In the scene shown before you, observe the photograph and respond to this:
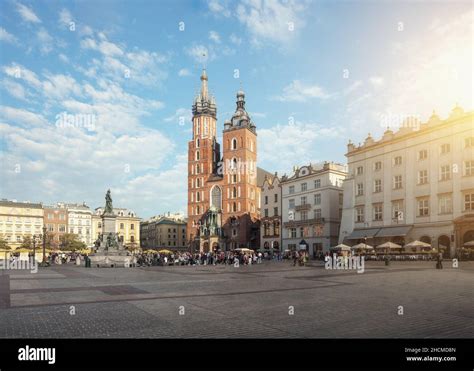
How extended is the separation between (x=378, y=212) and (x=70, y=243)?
77830 millimetres

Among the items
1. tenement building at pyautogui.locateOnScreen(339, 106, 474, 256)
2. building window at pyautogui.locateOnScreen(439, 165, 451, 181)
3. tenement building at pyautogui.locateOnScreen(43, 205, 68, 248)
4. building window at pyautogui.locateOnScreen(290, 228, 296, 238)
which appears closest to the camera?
tenement building at pyautogui.locateOnScreen(339, 106, 474, 256)

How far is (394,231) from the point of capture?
4966cm

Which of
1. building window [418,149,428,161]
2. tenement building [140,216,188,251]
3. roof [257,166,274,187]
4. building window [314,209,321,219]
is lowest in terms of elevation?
tenement building [140,216,188,251]

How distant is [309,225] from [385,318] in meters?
60.1

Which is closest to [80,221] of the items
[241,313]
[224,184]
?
[224,184]

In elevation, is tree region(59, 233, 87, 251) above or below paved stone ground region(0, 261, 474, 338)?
below

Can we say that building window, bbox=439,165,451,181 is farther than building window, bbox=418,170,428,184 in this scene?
No

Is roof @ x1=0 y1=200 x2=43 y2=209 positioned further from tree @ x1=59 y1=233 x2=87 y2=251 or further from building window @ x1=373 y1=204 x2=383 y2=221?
building window @ x1=373 y1=204 x2=383 y2=221

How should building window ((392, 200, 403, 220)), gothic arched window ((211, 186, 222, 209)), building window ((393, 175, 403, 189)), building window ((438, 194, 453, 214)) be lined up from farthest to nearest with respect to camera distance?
gothic arched window ((211, 186, 222, 209))
building window ((393, 175, 403, 189))
building window ((392, 200, 403, 220))
building window ((438, 194, 453, 214))

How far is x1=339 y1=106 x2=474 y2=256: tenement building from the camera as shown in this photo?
43.2m

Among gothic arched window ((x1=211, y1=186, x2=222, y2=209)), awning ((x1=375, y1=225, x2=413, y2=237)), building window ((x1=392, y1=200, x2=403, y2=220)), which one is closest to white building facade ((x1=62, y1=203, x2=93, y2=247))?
gothic arched window ((x1=211, y1=186, x2=222, y2=209))

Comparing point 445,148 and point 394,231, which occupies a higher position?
point 445,148

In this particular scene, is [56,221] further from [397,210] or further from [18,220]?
[397,210]
